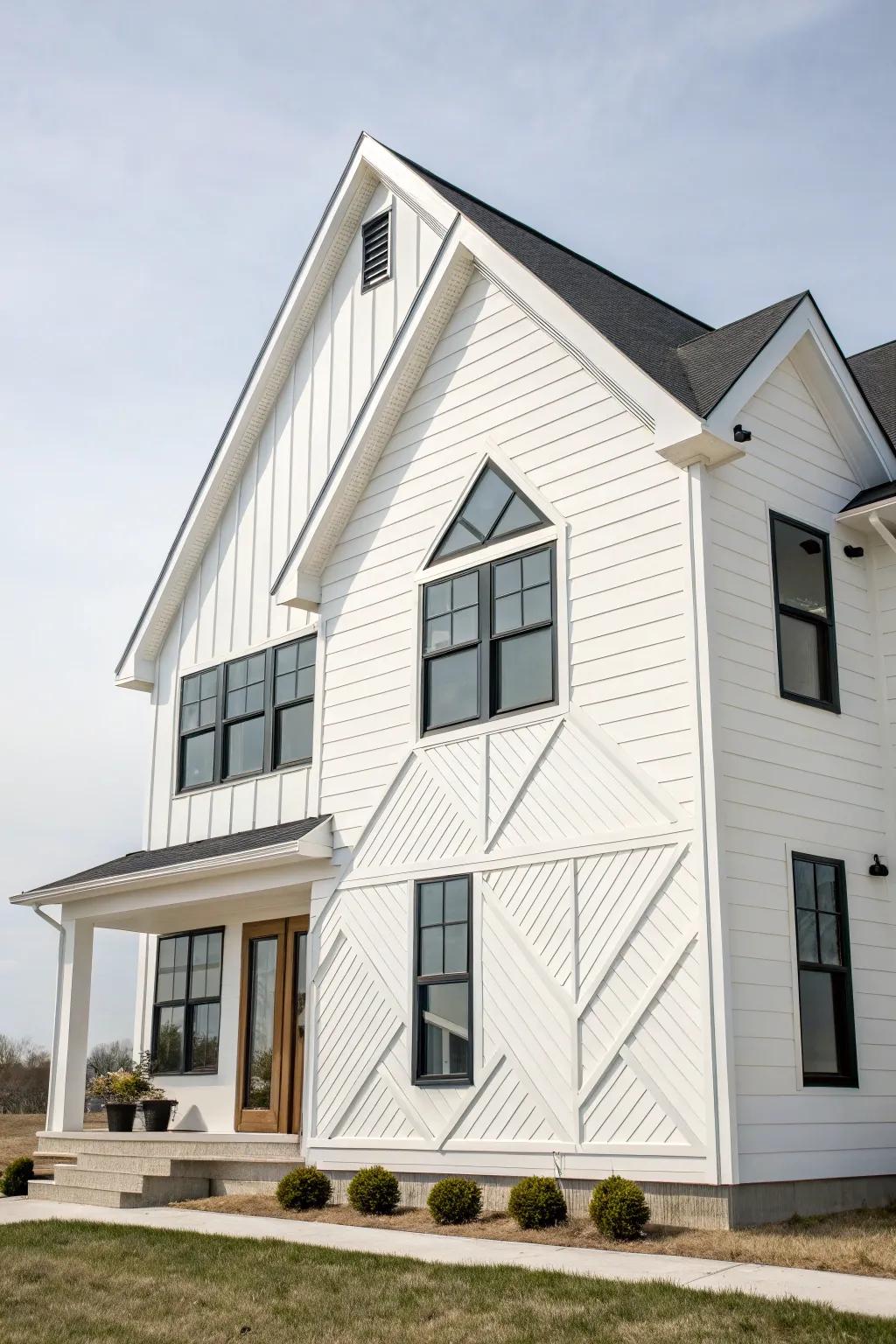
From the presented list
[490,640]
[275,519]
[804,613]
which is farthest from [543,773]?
[275,519]

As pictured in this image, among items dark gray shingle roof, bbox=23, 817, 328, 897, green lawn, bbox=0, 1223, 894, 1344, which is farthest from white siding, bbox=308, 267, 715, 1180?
green lawn, bbox=0, 1223, 894, 1344

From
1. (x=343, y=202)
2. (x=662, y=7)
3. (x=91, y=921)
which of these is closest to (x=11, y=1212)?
(x=91, y=921)

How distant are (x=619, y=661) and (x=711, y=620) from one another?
0.93 m

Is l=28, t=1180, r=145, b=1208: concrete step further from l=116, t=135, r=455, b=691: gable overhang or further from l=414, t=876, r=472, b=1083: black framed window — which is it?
l=116, t=135, r=455, b=691: gable overhang

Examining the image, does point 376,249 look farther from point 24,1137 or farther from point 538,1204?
point 24,1137

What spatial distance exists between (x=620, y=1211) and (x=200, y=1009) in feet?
27.3

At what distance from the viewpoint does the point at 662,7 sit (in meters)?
12.9

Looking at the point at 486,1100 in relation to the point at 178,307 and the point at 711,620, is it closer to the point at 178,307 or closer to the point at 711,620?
the point at 711,620

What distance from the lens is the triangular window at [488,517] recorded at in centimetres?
1306

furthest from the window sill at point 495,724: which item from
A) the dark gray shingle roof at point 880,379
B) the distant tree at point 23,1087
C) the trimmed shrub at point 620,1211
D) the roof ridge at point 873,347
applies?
the distant tree at point 23,1087

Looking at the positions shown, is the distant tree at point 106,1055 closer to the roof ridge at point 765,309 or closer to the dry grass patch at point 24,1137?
the dry grass patch at point 24,1137

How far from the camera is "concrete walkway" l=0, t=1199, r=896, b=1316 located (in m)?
7.64

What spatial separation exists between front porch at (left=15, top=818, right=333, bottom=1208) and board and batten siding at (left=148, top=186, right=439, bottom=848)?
638 millimetres

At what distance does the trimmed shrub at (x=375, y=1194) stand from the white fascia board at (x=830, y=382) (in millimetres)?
7466
